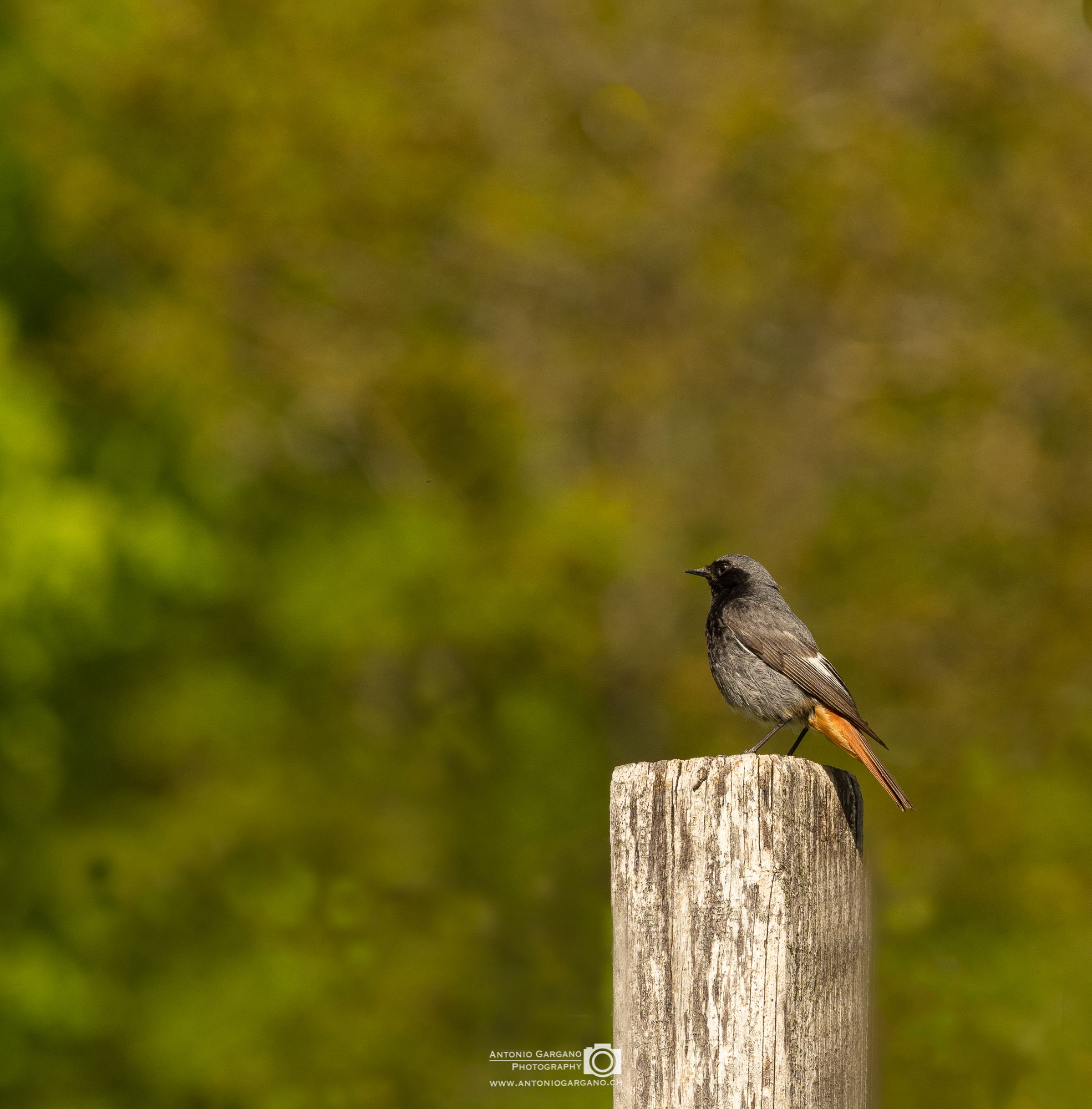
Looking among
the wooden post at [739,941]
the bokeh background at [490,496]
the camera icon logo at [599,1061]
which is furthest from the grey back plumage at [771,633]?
the bokeh background at [490,496]

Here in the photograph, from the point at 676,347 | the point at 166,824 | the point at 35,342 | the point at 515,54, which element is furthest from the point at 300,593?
the point at 515,54

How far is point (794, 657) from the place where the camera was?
4.90 metres

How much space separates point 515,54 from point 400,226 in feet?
4.78

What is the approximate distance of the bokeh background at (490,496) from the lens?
27.6ft

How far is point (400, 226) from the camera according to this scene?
9656 mm

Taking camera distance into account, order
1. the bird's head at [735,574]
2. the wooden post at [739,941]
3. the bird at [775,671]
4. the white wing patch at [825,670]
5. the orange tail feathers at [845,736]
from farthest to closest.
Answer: the bird's head at [735,574] → the white wing patch at [825,670] → the bird at [775,671] → the orange tail feathers at [845,736] → the wooden post at [739,941]

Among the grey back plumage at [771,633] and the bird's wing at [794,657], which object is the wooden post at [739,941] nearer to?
the grey back plumage at [771,633]

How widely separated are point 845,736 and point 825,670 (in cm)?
34

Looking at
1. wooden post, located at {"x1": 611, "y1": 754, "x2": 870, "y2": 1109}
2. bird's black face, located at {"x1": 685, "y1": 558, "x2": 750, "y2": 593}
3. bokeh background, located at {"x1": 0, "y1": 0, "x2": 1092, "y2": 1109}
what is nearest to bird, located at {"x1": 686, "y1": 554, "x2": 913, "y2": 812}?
bird's black face, located at {"x1": 685, "y1": 558, "x2": 750, "y2": 593}

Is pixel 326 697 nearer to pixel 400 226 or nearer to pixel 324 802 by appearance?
pixel 324 802

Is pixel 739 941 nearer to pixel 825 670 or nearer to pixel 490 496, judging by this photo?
pixel 825 670

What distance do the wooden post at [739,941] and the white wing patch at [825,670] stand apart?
6.15 feet

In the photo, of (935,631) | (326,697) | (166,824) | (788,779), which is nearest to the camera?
(788,779)

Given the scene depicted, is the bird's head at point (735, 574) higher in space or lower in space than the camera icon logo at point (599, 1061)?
higher
